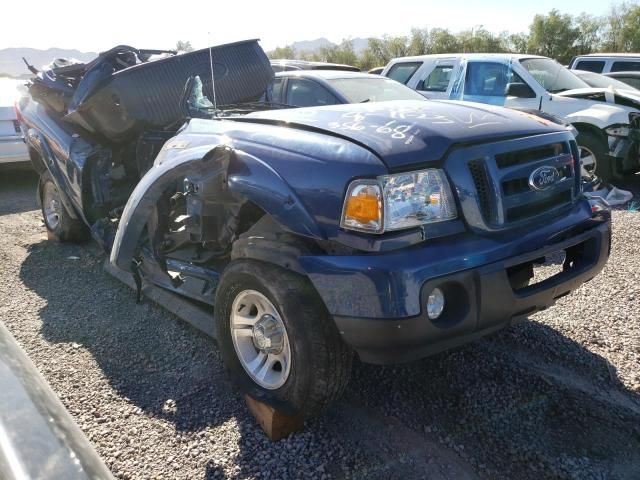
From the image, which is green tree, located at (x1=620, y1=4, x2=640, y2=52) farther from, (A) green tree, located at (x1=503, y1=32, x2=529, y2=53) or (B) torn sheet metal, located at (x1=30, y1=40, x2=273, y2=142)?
(B) torn sheet metal, located at (x1=30, y1=40, x2=273, y2=142)

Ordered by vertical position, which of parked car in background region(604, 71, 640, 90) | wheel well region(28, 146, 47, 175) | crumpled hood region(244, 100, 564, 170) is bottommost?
parked car in background region(604, 71, 640, 90)

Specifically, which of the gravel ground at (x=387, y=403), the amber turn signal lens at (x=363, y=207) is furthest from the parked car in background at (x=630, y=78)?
the amber turn signal lens at (x=363, y=207)

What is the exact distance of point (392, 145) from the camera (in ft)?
7.68

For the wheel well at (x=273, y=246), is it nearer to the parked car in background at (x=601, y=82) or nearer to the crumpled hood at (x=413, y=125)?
the crumpled hood at (x=413, y=125)

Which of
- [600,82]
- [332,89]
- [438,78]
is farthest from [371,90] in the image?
[600,82]

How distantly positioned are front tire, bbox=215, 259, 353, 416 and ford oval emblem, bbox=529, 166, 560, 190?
1166 millimetres

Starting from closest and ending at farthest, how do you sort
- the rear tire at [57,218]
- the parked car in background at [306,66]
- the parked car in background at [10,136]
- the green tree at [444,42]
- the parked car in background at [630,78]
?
the rear tire at [57,218]
the parked car in background at [10,136]
the parked car in background at [306,66]
the parked car in background at [630,78]
the green tree at [444,42]

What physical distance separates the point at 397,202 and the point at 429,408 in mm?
1159

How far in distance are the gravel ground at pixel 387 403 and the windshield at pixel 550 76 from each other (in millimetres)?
4897

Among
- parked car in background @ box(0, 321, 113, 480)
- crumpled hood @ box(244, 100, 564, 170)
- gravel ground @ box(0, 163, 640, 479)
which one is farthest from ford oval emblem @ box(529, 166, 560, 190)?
parked car in background @ box(0, 321, 113, 480)

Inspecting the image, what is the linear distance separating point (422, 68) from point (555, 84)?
7.14ft

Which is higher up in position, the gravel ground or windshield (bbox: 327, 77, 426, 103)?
windshield (bbox: 327, 77, 426, 103)

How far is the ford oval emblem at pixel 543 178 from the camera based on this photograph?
2.60 m

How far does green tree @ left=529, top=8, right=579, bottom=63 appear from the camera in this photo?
3141cm
